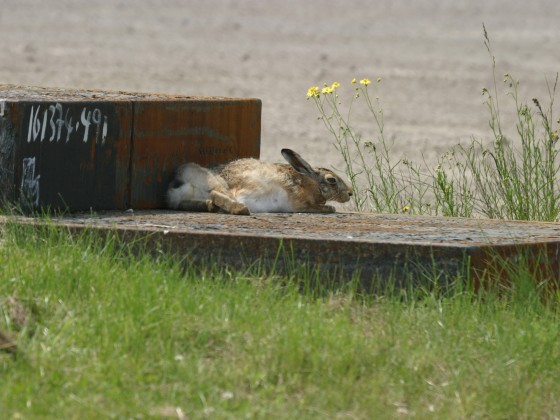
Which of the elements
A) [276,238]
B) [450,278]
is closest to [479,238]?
[450,278]

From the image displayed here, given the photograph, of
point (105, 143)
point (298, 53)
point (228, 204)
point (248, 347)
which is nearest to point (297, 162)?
point (228, 204)

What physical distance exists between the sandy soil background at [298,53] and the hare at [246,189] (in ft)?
18.8

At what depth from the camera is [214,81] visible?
786 inches

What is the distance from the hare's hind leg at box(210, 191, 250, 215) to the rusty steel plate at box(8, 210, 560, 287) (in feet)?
1.44

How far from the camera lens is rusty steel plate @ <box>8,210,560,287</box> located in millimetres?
5523

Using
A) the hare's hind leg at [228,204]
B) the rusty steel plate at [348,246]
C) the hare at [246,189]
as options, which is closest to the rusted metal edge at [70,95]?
the hare at [246,189]

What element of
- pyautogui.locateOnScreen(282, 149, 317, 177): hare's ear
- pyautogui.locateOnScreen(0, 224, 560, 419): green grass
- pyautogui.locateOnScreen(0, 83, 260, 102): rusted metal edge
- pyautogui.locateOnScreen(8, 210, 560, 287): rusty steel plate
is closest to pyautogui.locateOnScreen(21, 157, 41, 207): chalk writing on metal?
pyautogui.locateOnScreen(8, 210, 560, 287): rusty steel plate

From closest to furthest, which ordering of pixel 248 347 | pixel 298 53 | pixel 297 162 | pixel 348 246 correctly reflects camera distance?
pixel 248 347 < pixel 348 246 < pixel 297 162 < pixel 298 53

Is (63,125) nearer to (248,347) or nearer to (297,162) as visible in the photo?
(297,162)

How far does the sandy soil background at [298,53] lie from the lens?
17.3m

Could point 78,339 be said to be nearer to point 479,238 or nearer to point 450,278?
point 450,278

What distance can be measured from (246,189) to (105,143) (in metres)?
0.81

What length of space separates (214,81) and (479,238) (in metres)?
14.4

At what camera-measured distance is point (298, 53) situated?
24.1 metres
